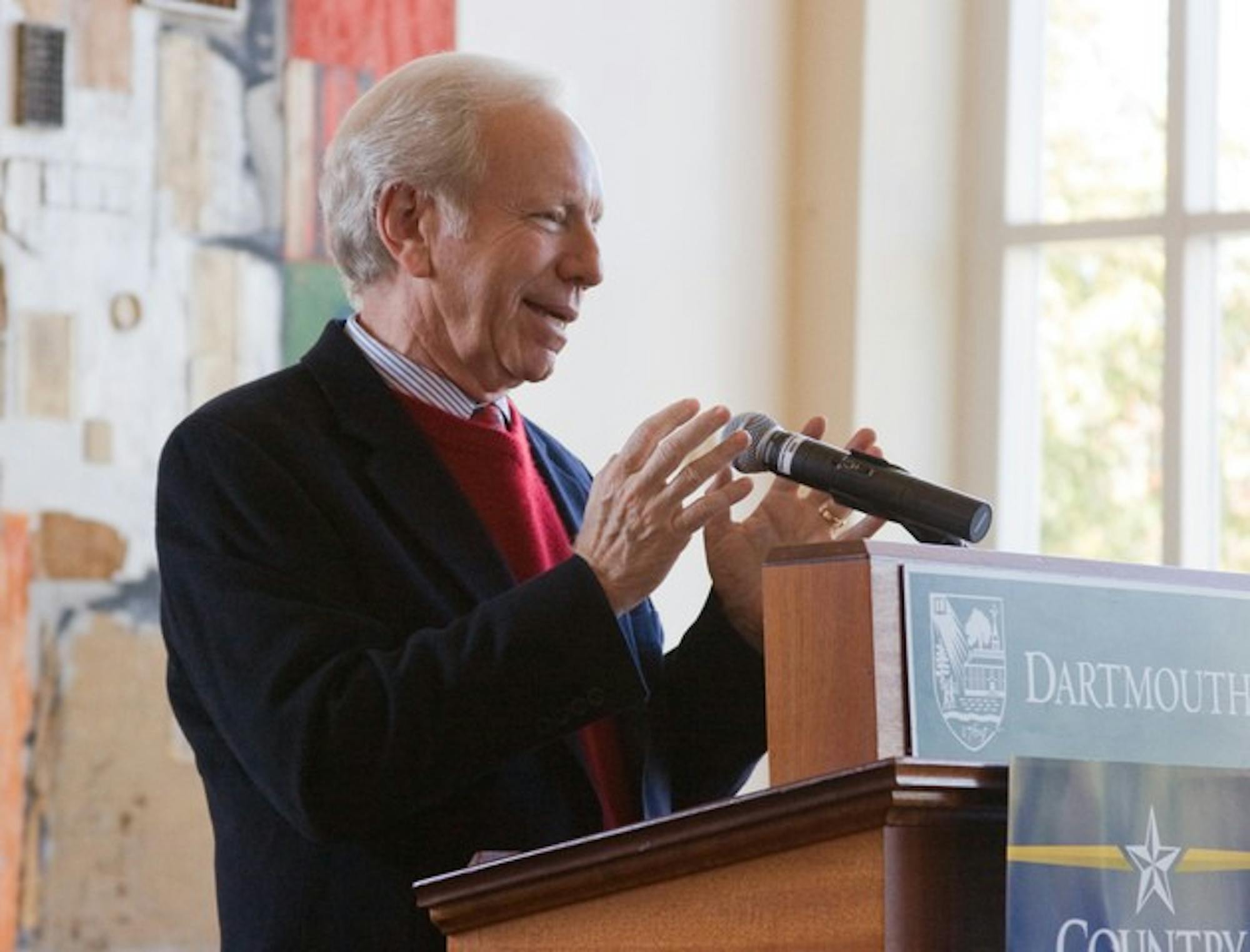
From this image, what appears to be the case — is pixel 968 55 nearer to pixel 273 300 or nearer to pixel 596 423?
pixel 596 423

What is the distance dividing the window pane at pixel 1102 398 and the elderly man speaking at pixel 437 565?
2.61 metres

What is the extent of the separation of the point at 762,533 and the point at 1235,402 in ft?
9.30

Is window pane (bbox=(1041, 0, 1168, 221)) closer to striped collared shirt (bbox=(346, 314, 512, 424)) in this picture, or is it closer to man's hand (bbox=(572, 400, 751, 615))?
striped collared shirt (bbox=(346, 314, 512, 424))

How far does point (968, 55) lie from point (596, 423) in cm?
135

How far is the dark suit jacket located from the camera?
2068mm

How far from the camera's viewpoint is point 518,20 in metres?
4.60

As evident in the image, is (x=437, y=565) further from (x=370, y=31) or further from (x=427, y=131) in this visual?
(x=370, y=31)

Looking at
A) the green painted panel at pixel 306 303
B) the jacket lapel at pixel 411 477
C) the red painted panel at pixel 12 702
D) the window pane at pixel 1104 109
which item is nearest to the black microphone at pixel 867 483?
the jacket lapel at pixel 411 477

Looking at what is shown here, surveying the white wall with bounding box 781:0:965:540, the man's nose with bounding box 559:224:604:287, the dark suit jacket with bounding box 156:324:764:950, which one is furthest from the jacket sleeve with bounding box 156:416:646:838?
the white wall with bounding box 781:0:965:540

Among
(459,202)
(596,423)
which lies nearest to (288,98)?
(596,423)

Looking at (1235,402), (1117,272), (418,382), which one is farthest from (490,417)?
(1117,272)

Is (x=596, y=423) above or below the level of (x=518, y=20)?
below

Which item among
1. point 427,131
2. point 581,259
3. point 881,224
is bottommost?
point 581,259

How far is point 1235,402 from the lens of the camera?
486 cm
